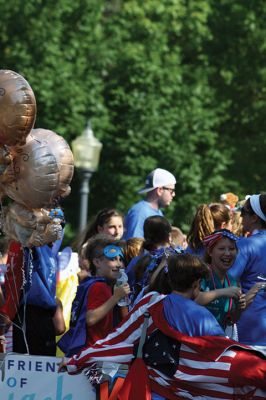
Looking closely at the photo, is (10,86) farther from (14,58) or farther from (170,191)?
(14,58)

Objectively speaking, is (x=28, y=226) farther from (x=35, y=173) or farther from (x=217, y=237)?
(x=217, y=237)

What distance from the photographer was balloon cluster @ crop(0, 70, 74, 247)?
6492mm

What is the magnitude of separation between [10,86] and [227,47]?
18.6 metres

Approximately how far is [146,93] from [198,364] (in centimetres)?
1795

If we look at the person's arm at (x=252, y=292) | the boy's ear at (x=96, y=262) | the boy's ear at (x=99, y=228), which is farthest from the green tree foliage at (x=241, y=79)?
the person's arm at (x=252, y=292)

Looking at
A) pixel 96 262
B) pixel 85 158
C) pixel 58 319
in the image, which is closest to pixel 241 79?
pixel 85 158

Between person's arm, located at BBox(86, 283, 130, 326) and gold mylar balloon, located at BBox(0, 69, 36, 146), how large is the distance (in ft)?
3.71

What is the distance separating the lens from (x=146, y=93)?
925 inches

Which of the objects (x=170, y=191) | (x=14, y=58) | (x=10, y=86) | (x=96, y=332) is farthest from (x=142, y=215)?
(x=14, y=58)

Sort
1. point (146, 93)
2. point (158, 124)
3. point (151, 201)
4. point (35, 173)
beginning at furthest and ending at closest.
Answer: point (146, 93) < point (158, 124) < point (151, 201) < point (35, 173)

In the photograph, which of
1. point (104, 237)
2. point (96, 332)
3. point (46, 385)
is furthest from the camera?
point (104, 237)

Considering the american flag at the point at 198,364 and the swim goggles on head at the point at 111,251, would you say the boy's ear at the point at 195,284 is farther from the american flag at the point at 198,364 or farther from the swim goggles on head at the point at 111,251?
the swim goggles on head at the point at 111,251

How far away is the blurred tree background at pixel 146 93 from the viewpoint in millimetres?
23109

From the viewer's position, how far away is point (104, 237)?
755cm
